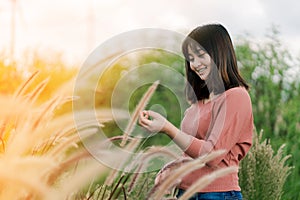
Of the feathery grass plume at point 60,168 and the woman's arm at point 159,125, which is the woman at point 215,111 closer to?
the woman's arm at point 159,125

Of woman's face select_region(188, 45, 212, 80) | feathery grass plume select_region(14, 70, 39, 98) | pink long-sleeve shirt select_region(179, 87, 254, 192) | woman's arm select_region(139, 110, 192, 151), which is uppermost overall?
feathery grass plume select_region(14, 70, 39, 98)

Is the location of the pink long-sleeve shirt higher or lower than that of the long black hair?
lower

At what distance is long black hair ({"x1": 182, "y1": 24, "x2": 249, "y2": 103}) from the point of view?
8.84ft

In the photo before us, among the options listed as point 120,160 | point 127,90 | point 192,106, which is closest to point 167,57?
point 127,90

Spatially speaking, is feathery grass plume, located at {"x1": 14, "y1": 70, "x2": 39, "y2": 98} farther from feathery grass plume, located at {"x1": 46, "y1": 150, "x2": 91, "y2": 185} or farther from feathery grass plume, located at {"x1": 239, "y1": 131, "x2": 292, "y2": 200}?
feathery grass plume, located at {"x1": 239, "y1": 131, "x2": 292, "y2": 200}

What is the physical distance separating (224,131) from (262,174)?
178 cm

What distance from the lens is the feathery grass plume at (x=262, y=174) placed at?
4152 mm

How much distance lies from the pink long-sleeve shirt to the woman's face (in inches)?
4.3

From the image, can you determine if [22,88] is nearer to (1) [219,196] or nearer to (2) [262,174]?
(1) [219,196]

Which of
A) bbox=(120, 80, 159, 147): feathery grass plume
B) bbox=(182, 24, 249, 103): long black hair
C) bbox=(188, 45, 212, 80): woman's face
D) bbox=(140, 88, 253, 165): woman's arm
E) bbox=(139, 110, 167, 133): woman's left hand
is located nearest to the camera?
bbox=(120, 80, 159, 147): feathery grass plume

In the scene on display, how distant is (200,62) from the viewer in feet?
8.52

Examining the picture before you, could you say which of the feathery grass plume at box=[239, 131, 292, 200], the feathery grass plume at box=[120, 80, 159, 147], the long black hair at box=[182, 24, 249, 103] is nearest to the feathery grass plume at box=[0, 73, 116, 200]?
the feathery grass plume at box=[120, 80, 159, 147]

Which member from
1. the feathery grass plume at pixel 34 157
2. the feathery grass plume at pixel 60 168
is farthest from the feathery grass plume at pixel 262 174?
the feathery grass plume at pixel 60 168

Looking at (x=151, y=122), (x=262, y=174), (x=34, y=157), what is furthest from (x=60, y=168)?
(x=262, y=174)
